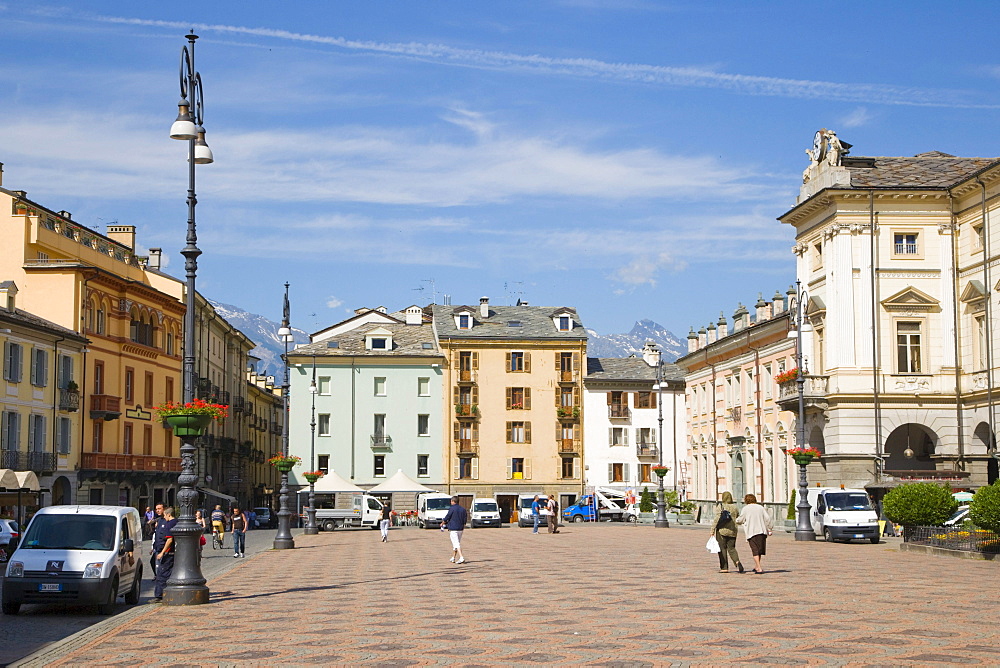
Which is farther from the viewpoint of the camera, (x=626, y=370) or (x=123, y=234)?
(x=626, y=370)

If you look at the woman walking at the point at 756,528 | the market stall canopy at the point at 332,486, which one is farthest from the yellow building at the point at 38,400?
the woman walking at the point at 756,528

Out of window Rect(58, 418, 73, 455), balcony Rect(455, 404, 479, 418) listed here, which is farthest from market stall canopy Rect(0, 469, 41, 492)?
balcony Rect(455, 404, 479, 418)

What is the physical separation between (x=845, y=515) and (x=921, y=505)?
6355 mm

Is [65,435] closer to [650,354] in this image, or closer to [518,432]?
[518,432]

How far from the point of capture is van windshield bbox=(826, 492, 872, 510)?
43.7 m

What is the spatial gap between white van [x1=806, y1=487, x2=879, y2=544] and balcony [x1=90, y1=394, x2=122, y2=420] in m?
33.4

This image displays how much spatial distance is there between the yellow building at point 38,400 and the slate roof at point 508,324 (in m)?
33.8

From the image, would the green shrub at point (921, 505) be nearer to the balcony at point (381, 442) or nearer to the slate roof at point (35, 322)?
the slate roof at point (35, 322)

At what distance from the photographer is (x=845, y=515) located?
140 feet

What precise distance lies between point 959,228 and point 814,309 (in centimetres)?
691

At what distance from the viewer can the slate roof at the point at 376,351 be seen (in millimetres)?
84875

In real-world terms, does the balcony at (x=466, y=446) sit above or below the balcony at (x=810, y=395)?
below

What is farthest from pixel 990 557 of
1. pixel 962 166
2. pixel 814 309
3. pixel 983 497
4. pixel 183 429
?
pixel 962 166

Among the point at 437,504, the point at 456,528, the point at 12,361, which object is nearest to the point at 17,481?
the point at 12,361
